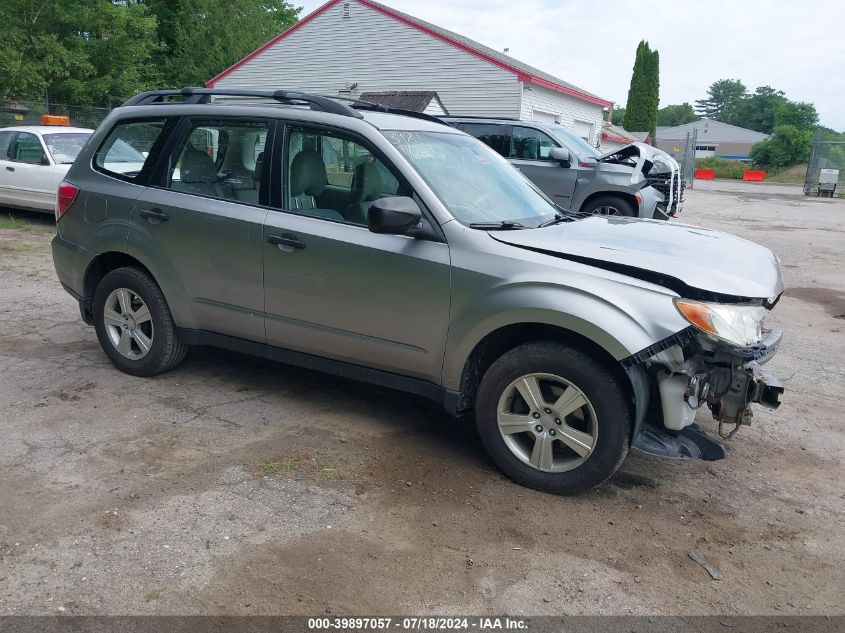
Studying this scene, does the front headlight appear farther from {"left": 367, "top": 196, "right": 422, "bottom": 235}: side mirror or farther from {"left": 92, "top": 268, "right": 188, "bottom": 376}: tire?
{"left": 92, "top": 268, "right": 188, "bottom": 376}: tire

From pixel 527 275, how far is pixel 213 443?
206 centimetres

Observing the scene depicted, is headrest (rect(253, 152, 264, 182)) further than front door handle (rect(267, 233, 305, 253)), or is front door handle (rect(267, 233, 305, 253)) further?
headrest (rect(253, 152, 264, 182))

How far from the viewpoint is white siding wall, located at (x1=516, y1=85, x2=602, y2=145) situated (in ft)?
78.7

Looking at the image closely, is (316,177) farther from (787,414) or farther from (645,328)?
(787,414)

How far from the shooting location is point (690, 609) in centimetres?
286

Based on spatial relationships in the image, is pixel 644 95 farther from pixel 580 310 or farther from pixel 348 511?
pixel 348 511

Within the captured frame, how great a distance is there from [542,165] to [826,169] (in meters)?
25.7

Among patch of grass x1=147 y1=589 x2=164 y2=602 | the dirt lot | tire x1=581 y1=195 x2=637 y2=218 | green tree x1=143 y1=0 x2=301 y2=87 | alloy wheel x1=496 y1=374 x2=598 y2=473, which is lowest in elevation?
patch of grass x1=147 y1=589 x2=164 y2=602

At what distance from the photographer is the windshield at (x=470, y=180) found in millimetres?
4082

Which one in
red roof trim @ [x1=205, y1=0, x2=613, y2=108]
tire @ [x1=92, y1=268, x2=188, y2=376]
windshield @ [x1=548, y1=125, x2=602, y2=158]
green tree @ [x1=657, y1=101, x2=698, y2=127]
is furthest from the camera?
green tree @ [x1=657, y1=101, x2=698, y2=127]

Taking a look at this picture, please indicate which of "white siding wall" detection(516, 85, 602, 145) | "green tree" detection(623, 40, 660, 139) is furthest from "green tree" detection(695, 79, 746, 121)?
"white siding wall" detection(516, 85, 602, 145)

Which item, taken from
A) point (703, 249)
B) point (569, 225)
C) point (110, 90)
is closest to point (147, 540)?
point (569, 225)

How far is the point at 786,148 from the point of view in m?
54.4

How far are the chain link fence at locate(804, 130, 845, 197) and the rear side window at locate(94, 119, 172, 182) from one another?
32522 millimetres
